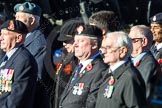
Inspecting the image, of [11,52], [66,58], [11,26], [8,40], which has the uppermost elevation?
[11,26]

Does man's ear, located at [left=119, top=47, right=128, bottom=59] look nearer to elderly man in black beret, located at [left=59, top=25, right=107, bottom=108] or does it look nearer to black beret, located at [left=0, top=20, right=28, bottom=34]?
elderly man in black beret, located at [left=59, top=25, right=107, bottom=108]

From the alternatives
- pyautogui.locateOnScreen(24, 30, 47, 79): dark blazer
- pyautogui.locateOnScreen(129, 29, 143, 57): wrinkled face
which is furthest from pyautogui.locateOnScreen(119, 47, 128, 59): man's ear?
pyautogui.locateOnScreen(24, 30, 47, 79): dark blazer

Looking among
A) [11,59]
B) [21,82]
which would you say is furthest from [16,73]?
[11,59]

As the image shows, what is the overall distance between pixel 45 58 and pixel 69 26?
0.78 m

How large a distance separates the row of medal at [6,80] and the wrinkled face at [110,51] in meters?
0.97

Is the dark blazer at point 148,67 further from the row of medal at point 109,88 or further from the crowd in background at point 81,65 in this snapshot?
the row of medal at point 109,88

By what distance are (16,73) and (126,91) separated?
122cm

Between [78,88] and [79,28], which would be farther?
[79,28]

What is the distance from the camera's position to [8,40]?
5004 millimetres

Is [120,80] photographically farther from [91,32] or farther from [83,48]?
[91,32]

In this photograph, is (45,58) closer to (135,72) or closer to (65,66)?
(65,66)

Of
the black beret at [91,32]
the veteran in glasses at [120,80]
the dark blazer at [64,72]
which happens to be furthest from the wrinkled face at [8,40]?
the veteran in glasses at [120,80]

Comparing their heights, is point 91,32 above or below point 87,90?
above

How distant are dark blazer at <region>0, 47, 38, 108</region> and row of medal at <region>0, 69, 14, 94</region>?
0.10ft
